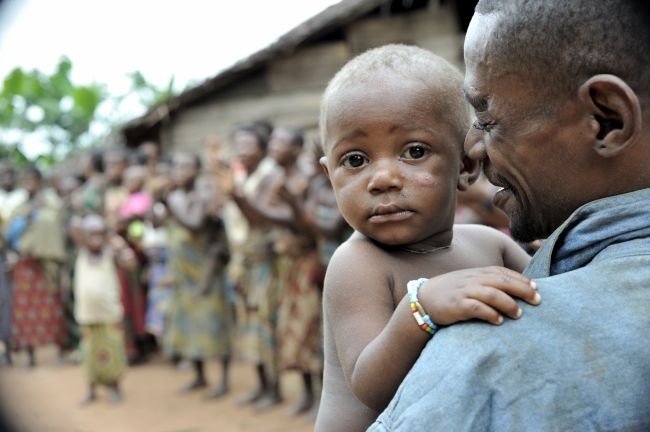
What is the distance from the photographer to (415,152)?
1.70 meters

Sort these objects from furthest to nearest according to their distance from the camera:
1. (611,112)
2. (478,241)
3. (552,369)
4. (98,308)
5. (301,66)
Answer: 1. (301,66)
2. (98,308)
3. (478,241)
4. (611,112)
5. (552,369)

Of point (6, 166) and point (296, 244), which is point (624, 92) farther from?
point (6, 166)

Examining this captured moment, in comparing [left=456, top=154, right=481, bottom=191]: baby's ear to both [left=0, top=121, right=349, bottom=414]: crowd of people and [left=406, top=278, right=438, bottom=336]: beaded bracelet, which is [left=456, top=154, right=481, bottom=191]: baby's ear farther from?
[left=0, top=121, right=349, bottom=414]: crowd of people

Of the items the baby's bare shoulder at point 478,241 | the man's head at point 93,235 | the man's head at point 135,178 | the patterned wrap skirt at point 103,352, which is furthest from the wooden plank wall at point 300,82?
the baby's bare shoulder at point 478,241

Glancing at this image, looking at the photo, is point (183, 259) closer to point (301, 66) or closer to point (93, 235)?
point (93, 235)

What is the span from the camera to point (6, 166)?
11.1 metres

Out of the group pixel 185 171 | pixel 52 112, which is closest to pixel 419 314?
pixel 185 171

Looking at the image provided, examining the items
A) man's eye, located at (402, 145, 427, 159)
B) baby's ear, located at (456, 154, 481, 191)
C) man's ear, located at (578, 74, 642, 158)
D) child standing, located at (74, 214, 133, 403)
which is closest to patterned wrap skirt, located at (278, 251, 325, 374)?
child standing, located at (74, 214, 133, 403)

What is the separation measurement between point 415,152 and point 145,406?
21.6ft

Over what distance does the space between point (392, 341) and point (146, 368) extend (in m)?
8.97

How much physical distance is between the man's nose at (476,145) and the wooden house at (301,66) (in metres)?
6.65

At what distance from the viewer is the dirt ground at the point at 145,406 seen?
6.69 m

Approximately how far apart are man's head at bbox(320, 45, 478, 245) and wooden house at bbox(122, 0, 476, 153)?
638 cm

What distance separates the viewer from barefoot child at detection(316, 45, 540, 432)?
5.29 ft
